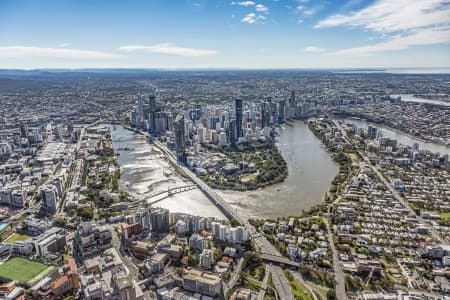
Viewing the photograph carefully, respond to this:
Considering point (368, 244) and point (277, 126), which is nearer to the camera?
point (368, 244)

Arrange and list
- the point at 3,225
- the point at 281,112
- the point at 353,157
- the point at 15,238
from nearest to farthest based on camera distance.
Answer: the point at 15,238, the point at 3,225, the point at 353,157, the point at 281,112

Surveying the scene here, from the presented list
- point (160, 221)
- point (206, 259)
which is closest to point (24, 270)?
point (160, 221)

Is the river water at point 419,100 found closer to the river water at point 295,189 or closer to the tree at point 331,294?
the river water at point 295,189

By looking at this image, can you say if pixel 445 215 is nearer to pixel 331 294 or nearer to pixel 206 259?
pixel 331 294

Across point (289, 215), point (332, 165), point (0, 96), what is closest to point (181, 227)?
point (289, 215)

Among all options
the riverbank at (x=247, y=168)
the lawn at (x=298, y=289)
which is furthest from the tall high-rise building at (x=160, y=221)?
the riverbank at (x=247, y=168)

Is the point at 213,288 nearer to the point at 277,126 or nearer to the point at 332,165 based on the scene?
the point at 332,165

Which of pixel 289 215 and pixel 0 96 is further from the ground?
pixel 0 96

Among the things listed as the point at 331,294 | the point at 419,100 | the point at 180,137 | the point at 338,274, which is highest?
the point at 419,100
